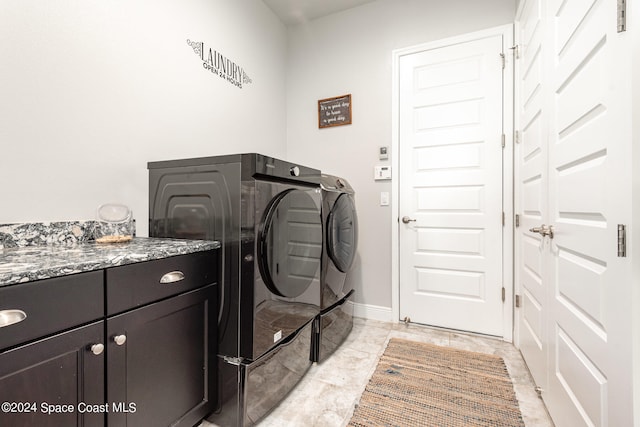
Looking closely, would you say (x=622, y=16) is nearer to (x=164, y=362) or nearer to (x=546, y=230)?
(x=546, y=230)

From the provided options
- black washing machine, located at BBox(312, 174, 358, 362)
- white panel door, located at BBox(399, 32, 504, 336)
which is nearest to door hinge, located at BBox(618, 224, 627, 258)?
black washing machine, located at BBox(312, 174, 358, 362)

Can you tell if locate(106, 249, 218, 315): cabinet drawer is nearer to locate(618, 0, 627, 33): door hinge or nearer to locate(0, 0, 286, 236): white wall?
locate(0, 0, 286, 236): white wall

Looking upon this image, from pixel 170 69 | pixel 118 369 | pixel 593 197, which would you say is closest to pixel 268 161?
pixel 118 369

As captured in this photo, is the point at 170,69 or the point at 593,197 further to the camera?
the point at 170,69

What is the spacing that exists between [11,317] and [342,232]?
166 cm

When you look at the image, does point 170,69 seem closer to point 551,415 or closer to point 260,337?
point 260,337

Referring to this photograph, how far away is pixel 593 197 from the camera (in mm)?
1002

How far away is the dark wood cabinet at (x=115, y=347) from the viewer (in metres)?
0.77

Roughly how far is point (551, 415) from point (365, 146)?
7.03ft

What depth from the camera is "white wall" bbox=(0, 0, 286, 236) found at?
120 cm

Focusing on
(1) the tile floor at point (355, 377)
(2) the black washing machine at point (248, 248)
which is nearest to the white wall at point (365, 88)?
(1) the tile floor at point (355, 377)

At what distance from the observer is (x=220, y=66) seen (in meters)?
2.19

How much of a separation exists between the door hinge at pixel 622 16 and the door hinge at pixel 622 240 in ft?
1.83

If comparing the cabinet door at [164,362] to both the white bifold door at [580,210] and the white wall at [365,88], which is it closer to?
the white bifold door at [580,210]
